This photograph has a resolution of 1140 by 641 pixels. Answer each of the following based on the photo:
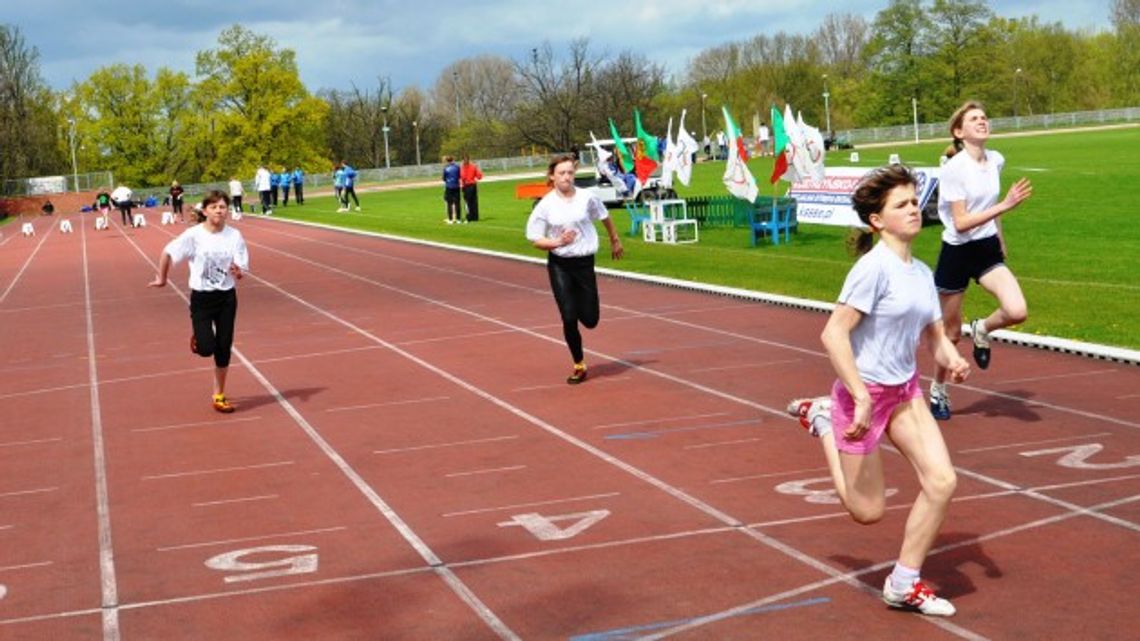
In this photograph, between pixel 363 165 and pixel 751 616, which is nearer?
pixel 751 616

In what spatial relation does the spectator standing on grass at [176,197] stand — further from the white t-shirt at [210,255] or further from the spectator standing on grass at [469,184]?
the white t-shirt at [210,255]

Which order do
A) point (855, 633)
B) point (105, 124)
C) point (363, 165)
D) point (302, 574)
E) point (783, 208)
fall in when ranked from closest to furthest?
point (855, 633) < point (302, 574) < point (783, 208) < point (105, 124) < point (363, 165)

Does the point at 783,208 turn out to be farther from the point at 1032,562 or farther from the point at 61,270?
the point at 1032,562

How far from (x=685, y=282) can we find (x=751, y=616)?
1434 centimetres

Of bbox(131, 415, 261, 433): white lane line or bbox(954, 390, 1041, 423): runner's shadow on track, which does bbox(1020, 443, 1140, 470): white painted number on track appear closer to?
bbox(954, 390, 1041, 423): runner's shadow on track

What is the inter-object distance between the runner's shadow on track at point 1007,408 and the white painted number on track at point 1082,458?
3.05 feet

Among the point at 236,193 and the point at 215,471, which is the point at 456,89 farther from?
the point at 215,471

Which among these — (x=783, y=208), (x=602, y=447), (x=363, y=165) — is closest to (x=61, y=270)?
(x=783, y=208)

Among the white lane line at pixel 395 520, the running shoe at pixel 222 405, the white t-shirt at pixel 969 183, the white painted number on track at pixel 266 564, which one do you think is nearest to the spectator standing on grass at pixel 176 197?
the white lane line at pixel 395 520

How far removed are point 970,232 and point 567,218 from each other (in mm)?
3782

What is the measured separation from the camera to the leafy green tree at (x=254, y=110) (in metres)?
111

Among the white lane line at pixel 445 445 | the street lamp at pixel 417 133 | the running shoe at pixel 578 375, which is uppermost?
the street lamp at pixel 417 133

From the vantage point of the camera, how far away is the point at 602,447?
9.91 meters

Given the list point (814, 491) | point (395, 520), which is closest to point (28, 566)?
point (395, 520)
